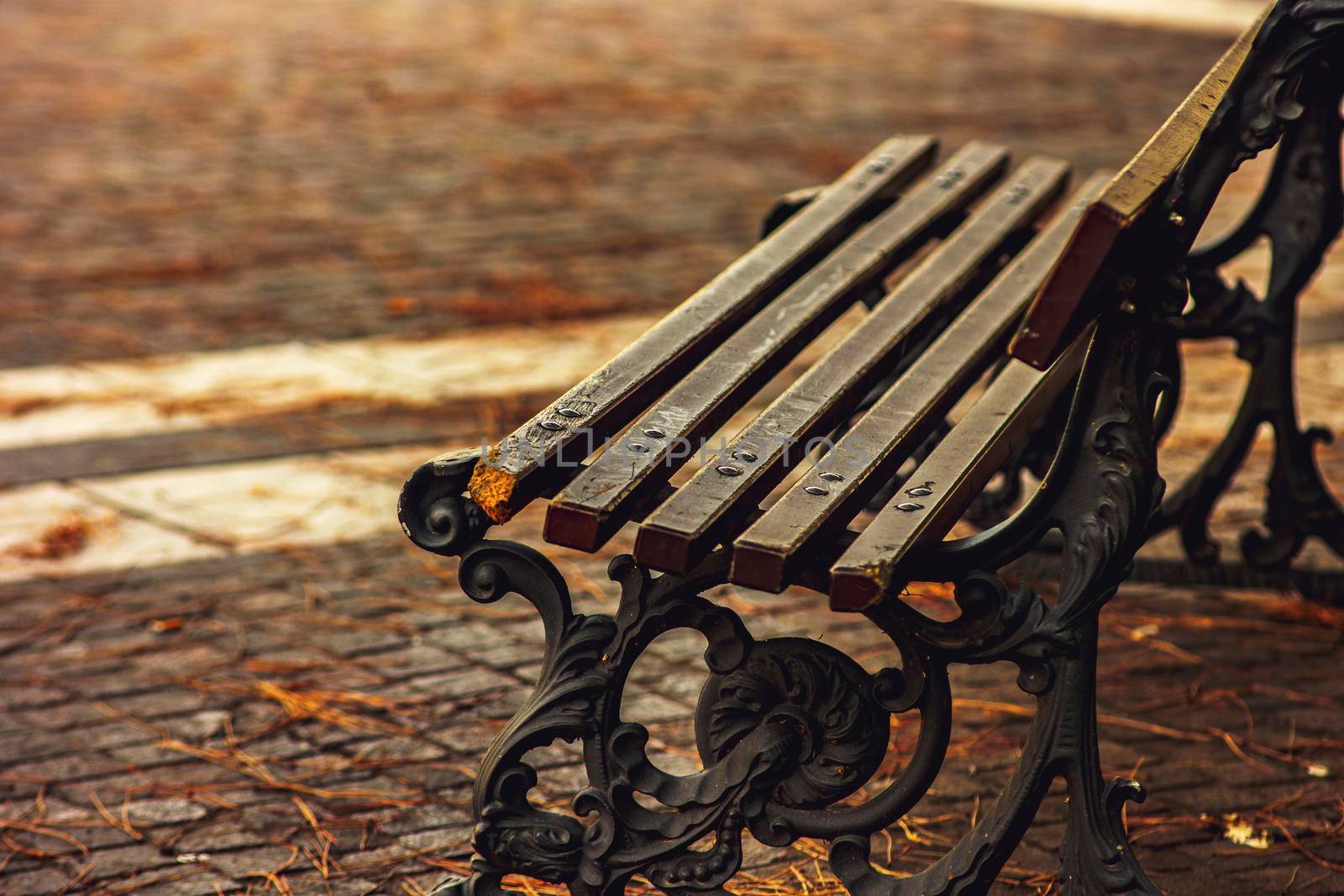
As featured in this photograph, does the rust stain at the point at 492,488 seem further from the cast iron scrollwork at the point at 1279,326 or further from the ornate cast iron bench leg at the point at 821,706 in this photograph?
the cast iron scrollwork at the point at 1279,326

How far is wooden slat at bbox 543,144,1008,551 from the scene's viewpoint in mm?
1972

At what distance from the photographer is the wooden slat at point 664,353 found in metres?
2.05

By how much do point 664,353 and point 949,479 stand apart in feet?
1.62

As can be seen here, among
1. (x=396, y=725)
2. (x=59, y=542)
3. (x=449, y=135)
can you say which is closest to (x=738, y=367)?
(x=396, y=725)

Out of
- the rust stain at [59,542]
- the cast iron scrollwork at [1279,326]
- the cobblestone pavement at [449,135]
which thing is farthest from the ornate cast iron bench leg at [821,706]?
the cobblestone pavement at [449,135]

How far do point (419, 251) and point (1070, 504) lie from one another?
441 cm

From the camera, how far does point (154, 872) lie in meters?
2.59

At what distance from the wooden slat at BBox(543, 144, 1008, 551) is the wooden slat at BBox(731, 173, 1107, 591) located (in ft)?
0.57

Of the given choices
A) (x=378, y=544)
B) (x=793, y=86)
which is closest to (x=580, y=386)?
(x=378, y=544)

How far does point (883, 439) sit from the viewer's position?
2.21 m

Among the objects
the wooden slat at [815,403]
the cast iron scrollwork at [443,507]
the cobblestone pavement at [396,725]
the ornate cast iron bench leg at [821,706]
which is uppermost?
the wooden slat at [815,403]

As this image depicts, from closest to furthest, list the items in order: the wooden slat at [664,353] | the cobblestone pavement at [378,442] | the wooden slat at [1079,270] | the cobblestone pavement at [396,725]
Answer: the wooden slat at [1079,270] → the wooden slat at [664,353] → the cobblestone pavement at [396,725] → the cobblestone pavement at [378,442]

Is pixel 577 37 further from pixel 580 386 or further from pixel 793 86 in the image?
pixel 580 386

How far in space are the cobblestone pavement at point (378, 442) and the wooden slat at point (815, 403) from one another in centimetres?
83
